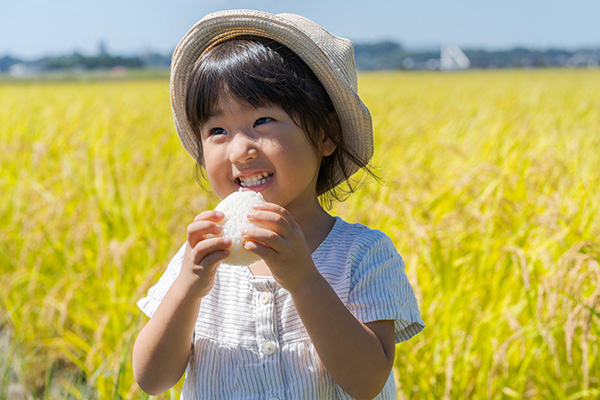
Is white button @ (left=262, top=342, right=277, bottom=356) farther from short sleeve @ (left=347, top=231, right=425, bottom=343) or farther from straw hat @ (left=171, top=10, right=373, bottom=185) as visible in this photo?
straw hat @ (left=171, top=10, right=373, bottom=185)

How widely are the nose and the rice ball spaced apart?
8cm

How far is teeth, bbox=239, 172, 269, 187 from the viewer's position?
102cm

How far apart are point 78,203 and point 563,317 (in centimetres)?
231

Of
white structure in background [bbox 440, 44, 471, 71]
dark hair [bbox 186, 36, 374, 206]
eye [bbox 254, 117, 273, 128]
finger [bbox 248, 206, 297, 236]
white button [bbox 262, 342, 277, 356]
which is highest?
white structure in background [bbox 440, 44, 471, 71]

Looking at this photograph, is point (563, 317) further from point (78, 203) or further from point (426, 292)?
point (78, 203)

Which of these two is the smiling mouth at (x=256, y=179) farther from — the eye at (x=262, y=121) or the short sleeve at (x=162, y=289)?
the short sleeve at (x=162, y=289)

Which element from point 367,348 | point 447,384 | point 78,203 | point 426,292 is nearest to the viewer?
point 367,348

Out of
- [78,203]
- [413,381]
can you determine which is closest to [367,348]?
[413,381]

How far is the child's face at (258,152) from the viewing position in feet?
3.29

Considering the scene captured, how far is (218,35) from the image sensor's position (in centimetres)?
118

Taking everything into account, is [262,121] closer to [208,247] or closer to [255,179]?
[255,179]

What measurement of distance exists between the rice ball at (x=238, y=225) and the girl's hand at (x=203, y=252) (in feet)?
0.04

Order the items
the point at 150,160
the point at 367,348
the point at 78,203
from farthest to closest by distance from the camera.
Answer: the point at 150,160, the point at 78,203, the point at 367,348

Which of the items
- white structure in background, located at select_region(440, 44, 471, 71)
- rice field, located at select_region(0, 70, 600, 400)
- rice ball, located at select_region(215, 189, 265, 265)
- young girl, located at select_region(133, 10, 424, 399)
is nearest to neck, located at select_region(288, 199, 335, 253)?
young girl, located at select_region(133, 10, 424, 399)
